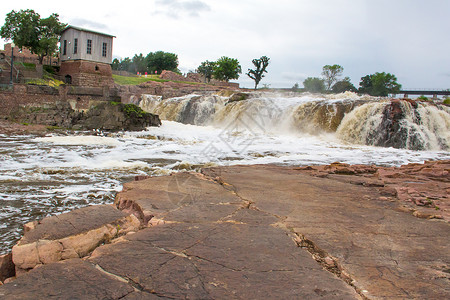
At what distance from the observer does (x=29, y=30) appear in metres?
30.6

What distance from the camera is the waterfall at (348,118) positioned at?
14.6 metres

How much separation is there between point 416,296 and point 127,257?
1.49 metres

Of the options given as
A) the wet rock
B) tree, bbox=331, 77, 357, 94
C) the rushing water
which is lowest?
the rushing water

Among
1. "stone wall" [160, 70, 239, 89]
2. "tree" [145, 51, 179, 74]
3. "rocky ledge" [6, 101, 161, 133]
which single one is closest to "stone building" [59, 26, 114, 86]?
"rocky ledge" [6, 101, 161, 133]

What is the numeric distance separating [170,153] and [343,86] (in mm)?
54102

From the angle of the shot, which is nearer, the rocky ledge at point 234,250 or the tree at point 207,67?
the rocky ledge at point 234,250

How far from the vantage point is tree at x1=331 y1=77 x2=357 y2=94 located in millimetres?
58812

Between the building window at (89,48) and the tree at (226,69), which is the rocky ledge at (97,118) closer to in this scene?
the building window at (89,48)

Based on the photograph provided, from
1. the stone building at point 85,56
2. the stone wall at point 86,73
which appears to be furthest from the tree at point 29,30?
the stone wall at point 86,73

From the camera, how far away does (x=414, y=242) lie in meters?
2.30

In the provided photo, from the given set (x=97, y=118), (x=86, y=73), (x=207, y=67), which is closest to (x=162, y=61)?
(x=207, y=67)

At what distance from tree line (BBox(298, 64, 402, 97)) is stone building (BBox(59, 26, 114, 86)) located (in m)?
36.7

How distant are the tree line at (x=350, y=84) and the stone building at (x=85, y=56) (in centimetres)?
3672

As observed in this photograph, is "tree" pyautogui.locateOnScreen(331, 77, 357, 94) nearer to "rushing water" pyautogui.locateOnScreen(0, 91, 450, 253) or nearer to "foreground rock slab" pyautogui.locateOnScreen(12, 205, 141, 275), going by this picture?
"rushing water" pyautogui.locateOnScreen(0, 91, 450, 253)
